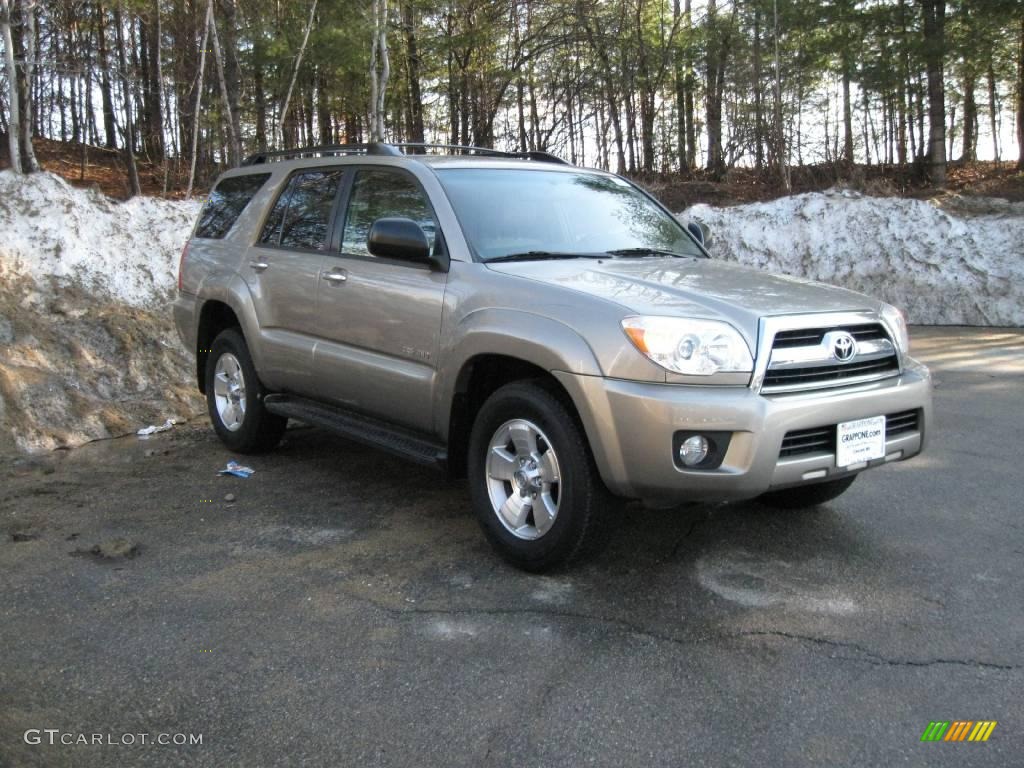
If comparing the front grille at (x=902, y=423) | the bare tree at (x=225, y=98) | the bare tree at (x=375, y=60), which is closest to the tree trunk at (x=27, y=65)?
the bare tree at (x=225, y=98)

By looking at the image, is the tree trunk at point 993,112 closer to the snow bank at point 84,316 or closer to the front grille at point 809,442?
the snow bank at point 84,316

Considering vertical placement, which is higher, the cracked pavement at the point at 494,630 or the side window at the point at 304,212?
the side window at the point at 304,212

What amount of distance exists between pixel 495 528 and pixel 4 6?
8.83 meters

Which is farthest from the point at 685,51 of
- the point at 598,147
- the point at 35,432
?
the point at 35,432

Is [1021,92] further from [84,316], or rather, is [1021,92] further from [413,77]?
[84,316]

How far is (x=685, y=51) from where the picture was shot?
18.1 metres

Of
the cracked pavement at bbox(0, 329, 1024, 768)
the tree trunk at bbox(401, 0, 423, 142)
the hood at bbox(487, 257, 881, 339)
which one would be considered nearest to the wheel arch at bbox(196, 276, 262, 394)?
the cracked pavement at bbox(0, 329, 1024, 768)

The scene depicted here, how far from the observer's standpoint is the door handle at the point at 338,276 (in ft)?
16.5

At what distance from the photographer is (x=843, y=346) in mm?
3850

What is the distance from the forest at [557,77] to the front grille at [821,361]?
1082 centimetres

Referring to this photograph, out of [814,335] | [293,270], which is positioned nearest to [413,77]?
[293,270]

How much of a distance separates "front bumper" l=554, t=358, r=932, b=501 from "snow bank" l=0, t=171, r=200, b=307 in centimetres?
708

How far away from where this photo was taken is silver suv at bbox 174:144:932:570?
3.57 meters

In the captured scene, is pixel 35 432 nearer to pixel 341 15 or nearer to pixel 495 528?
pixel 495 528
